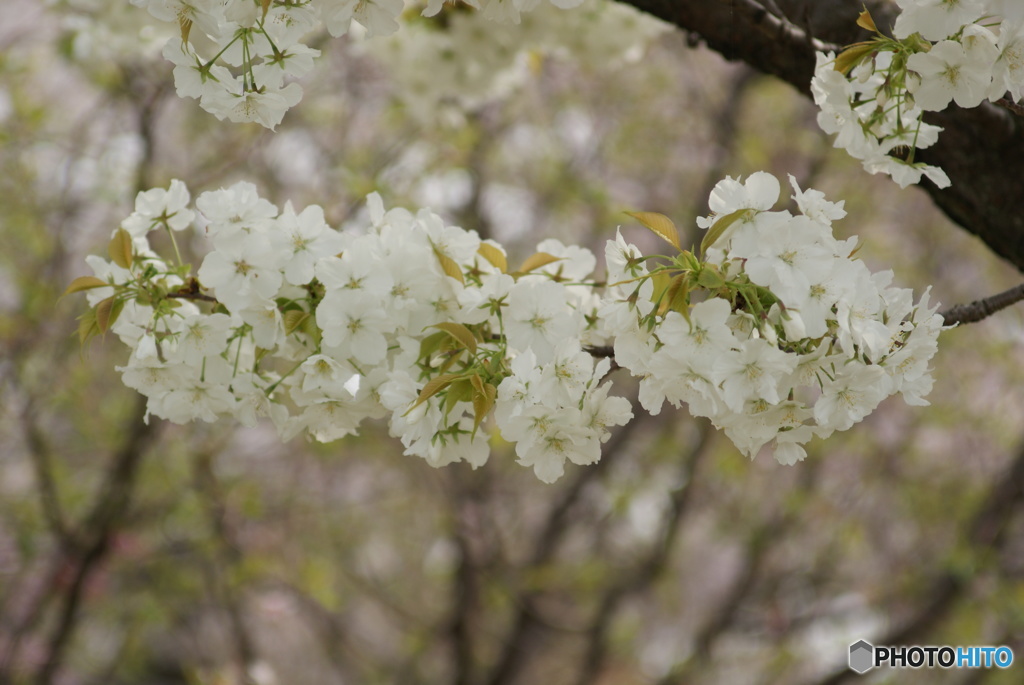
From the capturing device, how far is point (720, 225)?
904mm

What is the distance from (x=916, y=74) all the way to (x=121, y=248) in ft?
3.60

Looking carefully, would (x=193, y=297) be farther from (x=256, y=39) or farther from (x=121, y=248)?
(x=256, y=39)

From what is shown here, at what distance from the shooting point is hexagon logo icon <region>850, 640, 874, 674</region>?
2971mm

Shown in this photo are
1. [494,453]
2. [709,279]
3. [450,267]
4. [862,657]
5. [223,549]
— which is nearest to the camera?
[709,279]

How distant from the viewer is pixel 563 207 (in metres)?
4.18

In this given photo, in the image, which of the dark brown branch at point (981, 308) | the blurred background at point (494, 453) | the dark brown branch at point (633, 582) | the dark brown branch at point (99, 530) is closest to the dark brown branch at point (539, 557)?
the blurred background at point (494, 453)

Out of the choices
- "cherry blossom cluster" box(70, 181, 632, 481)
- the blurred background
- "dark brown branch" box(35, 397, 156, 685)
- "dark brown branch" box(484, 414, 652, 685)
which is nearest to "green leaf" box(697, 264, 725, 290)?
"cherry blossom cluster" box(70, 181, 632, 481)

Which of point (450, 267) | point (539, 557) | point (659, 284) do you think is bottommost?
point (539, 557)

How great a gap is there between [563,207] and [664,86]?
83 centimetres

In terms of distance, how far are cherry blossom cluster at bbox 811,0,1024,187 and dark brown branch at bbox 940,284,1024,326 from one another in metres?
0.20

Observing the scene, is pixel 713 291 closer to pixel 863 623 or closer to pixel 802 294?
pixel 802 294

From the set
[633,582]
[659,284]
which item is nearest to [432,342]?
[659,284]

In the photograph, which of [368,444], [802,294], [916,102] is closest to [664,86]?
[368,444]

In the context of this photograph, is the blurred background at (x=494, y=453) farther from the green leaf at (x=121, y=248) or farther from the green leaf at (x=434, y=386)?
the green leaf at (x=434, y=386)
